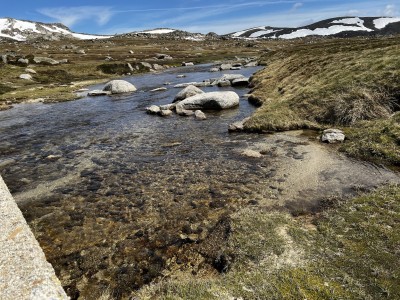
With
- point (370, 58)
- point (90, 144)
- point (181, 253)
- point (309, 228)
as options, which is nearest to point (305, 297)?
point (309, 228)

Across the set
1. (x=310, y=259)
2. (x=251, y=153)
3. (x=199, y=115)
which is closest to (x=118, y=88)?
(x=199, y=115)

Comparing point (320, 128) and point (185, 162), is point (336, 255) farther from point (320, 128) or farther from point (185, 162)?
point (320, 128)

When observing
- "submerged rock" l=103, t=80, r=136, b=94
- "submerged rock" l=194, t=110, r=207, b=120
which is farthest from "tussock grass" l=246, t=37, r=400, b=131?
"submerged rock" l=103, t=80, r=136, b=94

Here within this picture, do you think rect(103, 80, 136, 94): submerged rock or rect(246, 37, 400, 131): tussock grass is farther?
rect(103, 80, 136, 94): submerged rock

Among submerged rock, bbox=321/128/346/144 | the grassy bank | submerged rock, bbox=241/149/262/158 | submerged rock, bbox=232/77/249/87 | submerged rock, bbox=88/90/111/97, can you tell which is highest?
the grassy bank

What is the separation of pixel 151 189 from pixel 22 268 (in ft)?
24.9

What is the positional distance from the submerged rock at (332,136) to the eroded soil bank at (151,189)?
2.67 ft

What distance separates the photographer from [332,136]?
20.0m

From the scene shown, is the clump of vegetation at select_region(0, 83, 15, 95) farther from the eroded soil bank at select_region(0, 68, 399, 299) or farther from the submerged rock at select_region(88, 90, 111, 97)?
the eroded soil bank at select_region(0, 68, 399, 299)

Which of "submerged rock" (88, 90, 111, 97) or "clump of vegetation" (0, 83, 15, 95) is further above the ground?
"clump of vegetation" (0, 83, 15, 95)

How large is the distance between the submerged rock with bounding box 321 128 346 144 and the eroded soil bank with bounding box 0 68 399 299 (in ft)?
2.67

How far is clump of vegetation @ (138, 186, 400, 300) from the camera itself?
26.1 ft

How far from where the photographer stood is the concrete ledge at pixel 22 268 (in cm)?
747

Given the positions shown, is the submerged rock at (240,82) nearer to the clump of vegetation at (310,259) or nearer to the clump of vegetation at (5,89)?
the clump of vegetation at (5,89)
